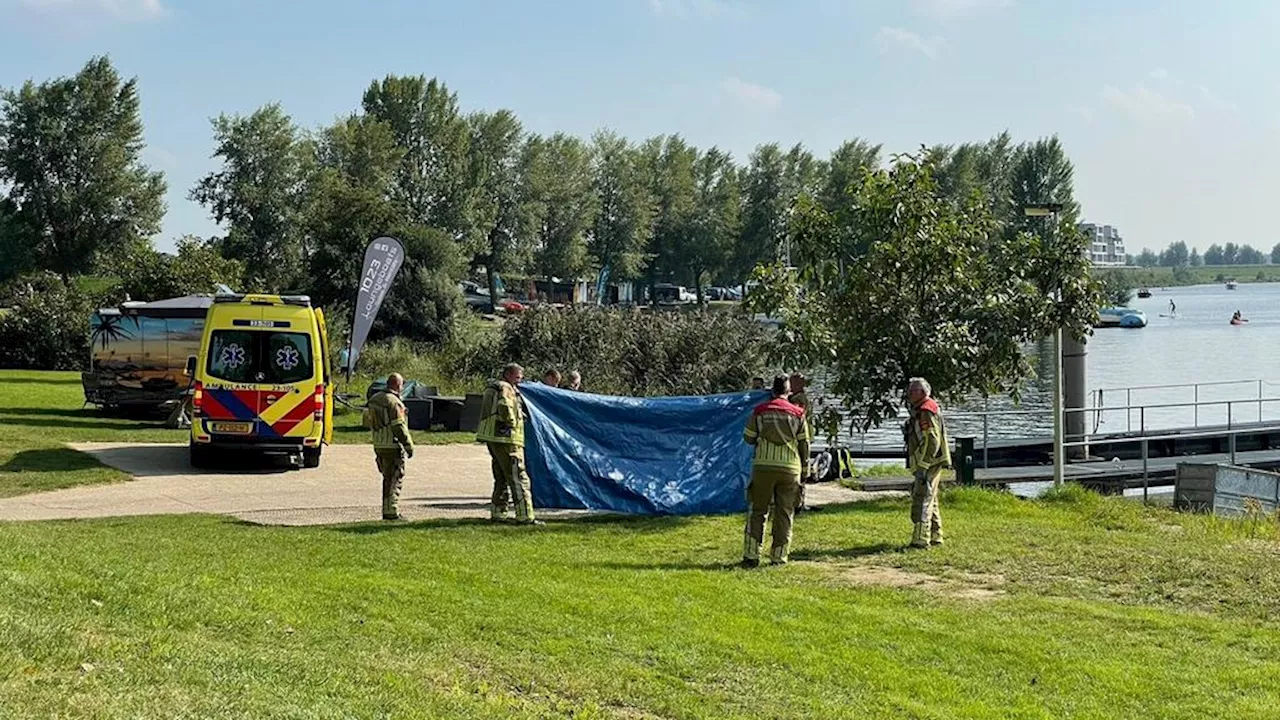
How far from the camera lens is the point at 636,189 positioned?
95.0 metres

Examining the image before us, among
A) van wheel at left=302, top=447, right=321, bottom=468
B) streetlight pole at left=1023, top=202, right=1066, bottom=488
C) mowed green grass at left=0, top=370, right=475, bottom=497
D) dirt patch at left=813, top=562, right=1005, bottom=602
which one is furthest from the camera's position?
van wheel at left=302, top=447, right=321, bottom=468

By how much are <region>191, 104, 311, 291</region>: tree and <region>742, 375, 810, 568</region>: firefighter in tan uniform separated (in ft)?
184

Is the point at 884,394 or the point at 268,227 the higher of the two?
the point at 268,227

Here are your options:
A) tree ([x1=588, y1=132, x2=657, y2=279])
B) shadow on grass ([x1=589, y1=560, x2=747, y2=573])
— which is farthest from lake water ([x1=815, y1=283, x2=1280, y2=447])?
tree ([x1=588, y1=132, x2=657, y2=279])

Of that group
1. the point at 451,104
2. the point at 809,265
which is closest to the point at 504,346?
the point at 809,265

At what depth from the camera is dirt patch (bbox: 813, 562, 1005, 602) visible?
11922mm

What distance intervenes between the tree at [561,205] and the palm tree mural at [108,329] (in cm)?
6004

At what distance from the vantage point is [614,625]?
9.87 m

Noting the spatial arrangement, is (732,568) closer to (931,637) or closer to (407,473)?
(931,637)

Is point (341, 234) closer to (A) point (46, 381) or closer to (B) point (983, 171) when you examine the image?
(A) point (46, 381)

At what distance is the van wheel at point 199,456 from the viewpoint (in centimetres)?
2112

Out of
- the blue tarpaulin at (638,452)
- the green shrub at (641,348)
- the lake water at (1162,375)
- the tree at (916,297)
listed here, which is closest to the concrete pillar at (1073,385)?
the lake water at (1162,375)

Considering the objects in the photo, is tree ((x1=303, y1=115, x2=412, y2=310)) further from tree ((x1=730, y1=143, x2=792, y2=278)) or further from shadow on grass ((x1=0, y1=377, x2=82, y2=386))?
tree ((x1=730, y1=143, x2=792, y2=278))

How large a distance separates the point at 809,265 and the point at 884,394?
2.16 metres
